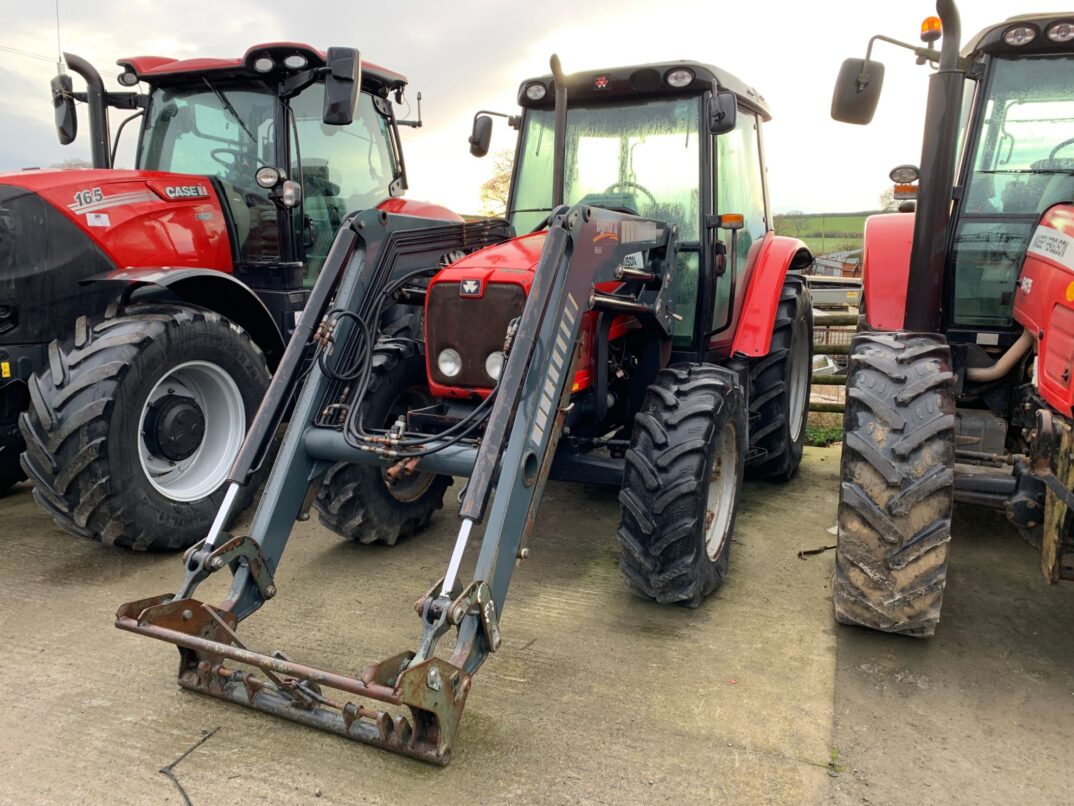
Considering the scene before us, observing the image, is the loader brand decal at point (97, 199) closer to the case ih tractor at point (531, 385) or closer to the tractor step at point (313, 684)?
the case ih tractor at point (531, 385)

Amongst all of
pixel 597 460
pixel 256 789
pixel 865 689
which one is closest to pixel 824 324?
pixel 597 460

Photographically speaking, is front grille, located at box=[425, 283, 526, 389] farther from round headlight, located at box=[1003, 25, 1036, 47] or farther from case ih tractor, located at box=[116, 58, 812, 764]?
round headlight, located at box=[1003, 25, 1036, 47]

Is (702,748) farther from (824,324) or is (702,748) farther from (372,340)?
(824,324)

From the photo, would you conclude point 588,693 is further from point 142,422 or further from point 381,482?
point 142,422

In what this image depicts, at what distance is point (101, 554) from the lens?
13.5ft

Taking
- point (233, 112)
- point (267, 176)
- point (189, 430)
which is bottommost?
point (189, 430)

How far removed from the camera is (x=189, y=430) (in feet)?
13.7

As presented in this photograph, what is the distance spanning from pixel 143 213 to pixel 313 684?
3044 millimetres

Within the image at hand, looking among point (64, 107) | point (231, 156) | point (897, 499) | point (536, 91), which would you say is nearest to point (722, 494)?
point (897, 499)

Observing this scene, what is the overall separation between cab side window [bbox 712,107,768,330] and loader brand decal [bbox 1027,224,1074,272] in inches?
54.9

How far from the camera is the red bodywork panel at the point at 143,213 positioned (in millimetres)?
4152

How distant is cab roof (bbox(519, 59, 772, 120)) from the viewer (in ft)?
13.1

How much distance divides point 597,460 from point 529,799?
5.30 ft

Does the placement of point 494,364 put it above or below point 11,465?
above
